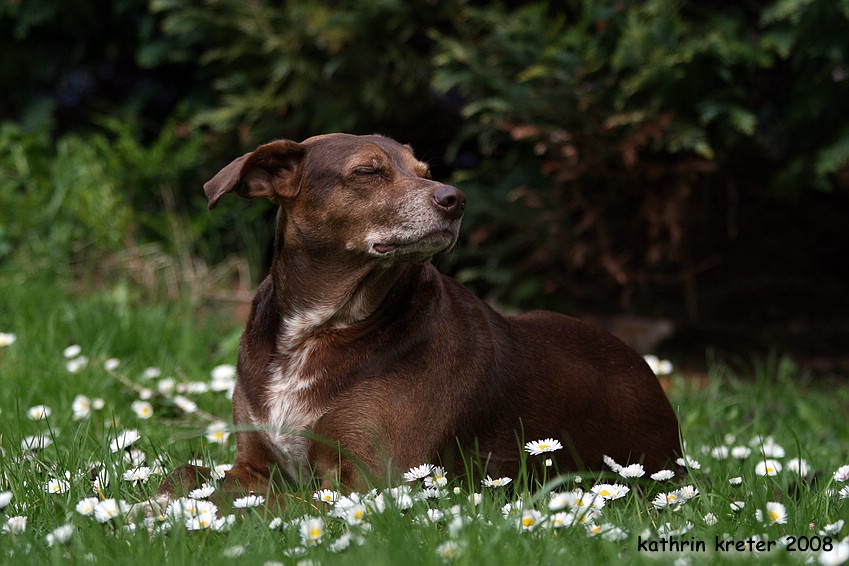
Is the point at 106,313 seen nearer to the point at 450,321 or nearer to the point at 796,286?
the point at 450,321

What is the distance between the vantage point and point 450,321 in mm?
3193

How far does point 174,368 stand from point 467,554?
10.0 feet

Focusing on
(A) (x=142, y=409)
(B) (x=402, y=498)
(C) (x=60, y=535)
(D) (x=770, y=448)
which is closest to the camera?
(C) (x=60, y=535)

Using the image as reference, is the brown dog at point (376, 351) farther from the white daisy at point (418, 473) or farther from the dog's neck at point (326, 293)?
the white daisy at point (418, 473)

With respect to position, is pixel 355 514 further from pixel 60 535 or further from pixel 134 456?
pixel 134 456

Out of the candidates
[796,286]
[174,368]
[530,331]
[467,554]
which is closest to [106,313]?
[174,368]

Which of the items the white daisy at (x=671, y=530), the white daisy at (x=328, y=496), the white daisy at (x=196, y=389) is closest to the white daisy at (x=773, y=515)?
the white daisy at (x=671, y=530)

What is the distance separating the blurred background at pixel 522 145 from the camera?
5254 mm

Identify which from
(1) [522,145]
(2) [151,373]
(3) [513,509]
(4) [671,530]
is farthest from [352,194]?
(1) [522,145]

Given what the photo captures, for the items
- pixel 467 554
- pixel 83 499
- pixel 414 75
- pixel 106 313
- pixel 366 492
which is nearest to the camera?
pixel 467 554

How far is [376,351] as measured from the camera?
10.3 feet

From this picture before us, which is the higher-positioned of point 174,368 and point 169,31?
point 169,31

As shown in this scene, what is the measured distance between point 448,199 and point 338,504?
98 centimetres

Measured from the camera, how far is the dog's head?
3.09m
